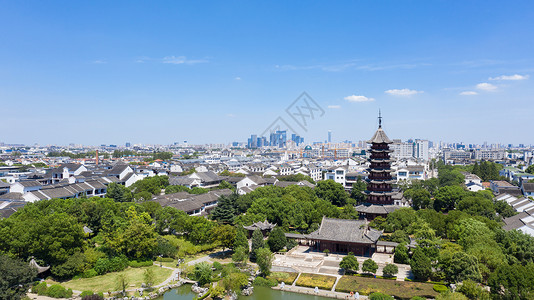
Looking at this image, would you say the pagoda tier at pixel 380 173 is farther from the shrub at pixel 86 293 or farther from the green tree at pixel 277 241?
the shrub at pixel 86 293

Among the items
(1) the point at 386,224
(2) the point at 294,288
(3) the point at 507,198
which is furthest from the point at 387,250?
(3) the point at 507,198

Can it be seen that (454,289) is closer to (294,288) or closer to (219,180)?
(294,288)

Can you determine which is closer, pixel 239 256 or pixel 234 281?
pixel 234 281

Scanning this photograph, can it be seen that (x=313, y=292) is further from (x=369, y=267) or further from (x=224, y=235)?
(x=224, y=235)

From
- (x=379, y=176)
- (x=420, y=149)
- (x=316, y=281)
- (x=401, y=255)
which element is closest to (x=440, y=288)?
(x=401, y=255)

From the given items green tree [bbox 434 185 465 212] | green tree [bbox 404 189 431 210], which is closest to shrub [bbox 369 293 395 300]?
green tree [bbox 404 189 431 210]

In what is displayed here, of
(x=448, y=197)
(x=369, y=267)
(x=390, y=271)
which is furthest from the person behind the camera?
(x=448, y=197)

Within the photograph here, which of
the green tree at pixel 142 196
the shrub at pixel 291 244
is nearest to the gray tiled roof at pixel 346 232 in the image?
the shrub at pixel 291 244
